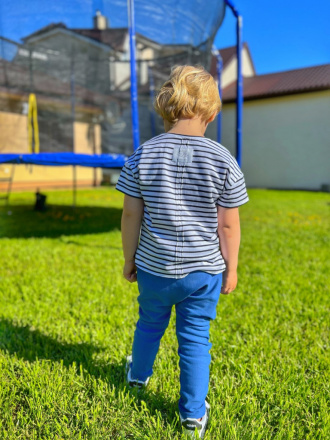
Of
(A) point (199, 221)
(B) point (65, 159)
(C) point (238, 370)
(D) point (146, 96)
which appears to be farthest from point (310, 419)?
(D) point (146, 96)

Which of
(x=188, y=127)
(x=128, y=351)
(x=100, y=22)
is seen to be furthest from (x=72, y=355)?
(x=100, y=22)

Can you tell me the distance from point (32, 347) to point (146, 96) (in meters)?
5.09

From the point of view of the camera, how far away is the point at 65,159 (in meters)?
3.91

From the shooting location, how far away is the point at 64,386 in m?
1.55

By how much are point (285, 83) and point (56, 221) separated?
44.0 feet

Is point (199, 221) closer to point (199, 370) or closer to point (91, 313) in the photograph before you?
point (199, 370)

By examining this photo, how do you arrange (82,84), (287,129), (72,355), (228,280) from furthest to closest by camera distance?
(287,129), (82,84), (72,355), (228,280)

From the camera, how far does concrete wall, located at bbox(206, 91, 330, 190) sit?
14188mm

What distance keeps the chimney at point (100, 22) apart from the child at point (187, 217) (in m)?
5.08

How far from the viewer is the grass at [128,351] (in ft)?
4.47

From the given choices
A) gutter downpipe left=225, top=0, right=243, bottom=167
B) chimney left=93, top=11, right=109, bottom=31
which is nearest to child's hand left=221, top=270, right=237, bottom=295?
gutter downpipe left=225, top=0, right=243, bottom=167

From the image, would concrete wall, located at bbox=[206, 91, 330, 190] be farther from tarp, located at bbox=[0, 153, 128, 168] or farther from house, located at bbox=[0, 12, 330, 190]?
tarp, located at bbox=[0, 153, 128, 168]

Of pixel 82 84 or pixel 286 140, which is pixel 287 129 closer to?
pixel 286 140

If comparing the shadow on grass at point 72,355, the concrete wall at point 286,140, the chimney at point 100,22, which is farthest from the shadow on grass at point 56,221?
the concrete wall at point 286,140
